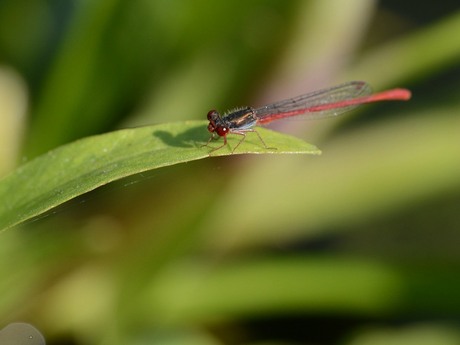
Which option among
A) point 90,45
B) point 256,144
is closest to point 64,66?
point 90,45

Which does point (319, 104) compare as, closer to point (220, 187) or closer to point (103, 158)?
point (220, 187)

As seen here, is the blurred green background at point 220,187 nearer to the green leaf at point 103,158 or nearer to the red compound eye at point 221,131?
the red compound eye at point 221,131

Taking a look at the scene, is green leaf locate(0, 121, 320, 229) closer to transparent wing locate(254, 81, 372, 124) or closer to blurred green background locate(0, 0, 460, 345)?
transparent wing locate(254, 81, 372, 124)

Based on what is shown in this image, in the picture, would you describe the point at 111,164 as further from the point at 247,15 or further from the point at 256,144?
the point at 247,15

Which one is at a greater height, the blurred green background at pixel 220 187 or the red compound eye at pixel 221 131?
the blurred green background at pixel 220 187

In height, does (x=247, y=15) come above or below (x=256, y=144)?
above

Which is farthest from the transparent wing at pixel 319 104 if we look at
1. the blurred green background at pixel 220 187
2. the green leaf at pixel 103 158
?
the green leaf at pixel 103 158
